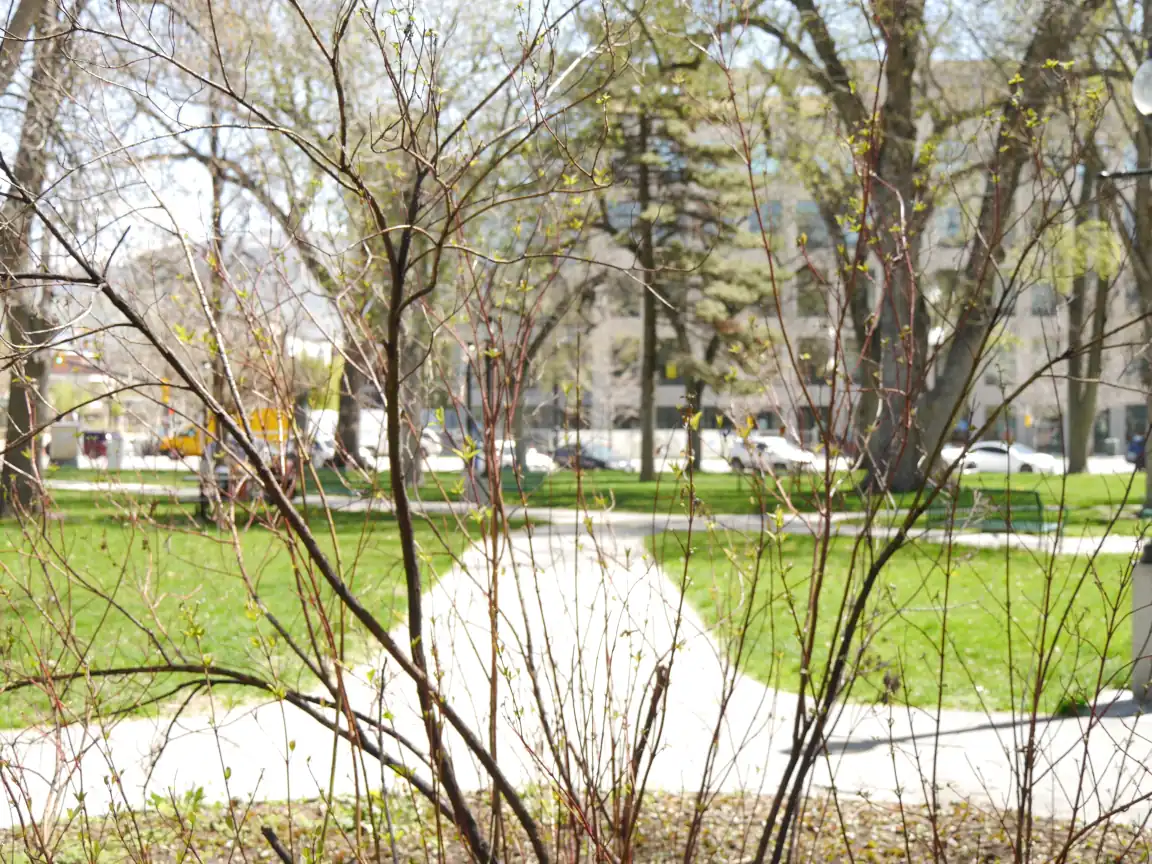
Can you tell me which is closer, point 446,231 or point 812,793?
Result: point 446,231

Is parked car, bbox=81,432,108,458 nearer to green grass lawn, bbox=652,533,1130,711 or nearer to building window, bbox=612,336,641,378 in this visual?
green grass lawn, bbox=652,533,1130,711

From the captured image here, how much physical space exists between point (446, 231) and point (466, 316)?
126 cm

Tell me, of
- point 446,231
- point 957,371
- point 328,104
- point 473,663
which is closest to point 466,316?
point 446,231

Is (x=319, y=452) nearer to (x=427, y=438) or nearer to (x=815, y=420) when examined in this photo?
(x=427, y=438)

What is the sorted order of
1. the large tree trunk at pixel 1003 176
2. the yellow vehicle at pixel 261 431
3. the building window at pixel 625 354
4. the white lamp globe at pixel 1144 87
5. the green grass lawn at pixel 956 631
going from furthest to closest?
the building window at pixel 625 354, the white lamp globe at pixel 1144 87, the green grass lawn at pixel 956 631, the large tree trunk at pixel 1003 176, the yellow vehicle at pixel 261 431

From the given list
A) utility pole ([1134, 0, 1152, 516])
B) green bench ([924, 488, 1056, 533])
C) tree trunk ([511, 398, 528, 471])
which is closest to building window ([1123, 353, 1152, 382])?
utility pole ([1134, 0, 1152, 516])

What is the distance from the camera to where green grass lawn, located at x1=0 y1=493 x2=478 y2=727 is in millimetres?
3197

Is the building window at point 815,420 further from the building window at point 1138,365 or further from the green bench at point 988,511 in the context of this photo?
the building window at point 1138,365

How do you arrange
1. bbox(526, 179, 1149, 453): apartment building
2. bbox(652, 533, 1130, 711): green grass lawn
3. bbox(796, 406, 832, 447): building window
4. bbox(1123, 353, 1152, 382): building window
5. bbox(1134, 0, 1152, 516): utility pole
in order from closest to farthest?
1. bbox(796, 406, 832, 447): building window
2. bbox(1123, 353, 1152, 382): building window
3. bbox(652, 533, 1130, 711): green grass lawn
4. bbox(1134, 0, 1152, 516): utility pole
5. bbox(526, 179, 1149, 453): apartment building

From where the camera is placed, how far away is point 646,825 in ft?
17.0

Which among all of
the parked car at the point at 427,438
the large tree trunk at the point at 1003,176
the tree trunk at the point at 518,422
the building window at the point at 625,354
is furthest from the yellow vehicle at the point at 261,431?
the building window at the point at 625,354

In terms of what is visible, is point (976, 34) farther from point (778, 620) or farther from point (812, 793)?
point (812, 793)

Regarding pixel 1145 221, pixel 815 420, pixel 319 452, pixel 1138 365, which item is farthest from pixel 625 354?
pixel 815 420

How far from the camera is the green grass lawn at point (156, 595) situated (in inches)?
126
